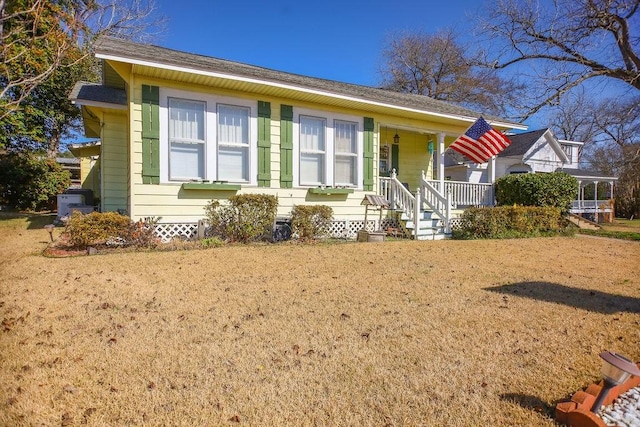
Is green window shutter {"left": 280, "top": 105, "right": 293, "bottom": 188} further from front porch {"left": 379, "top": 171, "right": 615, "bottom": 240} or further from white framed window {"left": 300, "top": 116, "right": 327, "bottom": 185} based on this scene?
front porch {"left": 379, "top": 171, "right": 615, "bottom": 240}

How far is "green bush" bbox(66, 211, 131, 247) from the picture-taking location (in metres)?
6.95

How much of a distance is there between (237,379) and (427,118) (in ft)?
36.0

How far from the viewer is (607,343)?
3236 millimetres

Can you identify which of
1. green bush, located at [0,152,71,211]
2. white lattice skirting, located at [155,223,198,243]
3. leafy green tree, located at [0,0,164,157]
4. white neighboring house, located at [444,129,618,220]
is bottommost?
white lattice skirting, located at [155,223,198,243]

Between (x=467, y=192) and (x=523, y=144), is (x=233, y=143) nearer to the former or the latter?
(x=467, y=192)

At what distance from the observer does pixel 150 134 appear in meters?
8.09

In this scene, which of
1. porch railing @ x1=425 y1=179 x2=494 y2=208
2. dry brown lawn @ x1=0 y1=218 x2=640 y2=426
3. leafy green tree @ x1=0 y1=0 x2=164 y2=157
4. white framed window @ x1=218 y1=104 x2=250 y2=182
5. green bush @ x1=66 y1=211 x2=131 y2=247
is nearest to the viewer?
dry brown lawn @ x1=0 y1=218 x2=640 y2=426

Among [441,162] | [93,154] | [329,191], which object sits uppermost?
[93,154]

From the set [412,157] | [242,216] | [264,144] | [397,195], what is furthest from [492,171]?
[242,216]

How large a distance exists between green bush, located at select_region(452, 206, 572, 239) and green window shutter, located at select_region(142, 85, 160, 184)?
7.90 metres

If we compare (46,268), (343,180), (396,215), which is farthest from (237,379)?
(396,215)

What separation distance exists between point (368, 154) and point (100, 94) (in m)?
7.61

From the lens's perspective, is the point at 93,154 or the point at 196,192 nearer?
the point at 196,192

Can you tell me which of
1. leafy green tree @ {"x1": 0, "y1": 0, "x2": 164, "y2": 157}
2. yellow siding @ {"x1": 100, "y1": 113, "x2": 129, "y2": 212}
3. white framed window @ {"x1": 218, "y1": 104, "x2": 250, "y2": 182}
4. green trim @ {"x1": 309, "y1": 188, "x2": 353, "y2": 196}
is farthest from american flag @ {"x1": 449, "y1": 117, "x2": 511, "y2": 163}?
leafy green tree @ {"x1": 0, "y1": 0, "x2": 164, "y2": 157}
